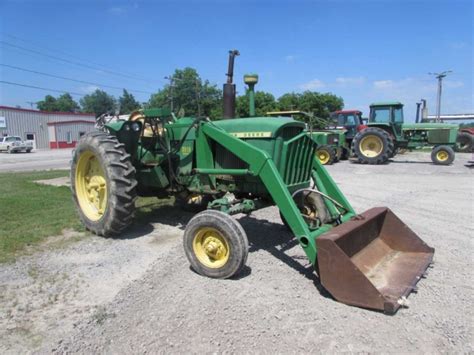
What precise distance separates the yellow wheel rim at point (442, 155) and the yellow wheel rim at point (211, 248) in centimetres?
1539

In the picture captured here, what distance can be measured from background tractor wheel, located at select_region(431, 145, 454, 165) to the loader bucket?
45.0 feet

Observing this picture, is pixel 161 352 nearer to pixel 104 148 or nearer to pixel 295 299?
pixel 295 299

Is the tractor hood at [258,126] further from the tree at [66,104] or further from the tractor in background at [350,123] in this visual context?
the tree at [66,104]

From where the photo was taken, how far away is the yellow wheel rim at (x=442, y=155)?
16531 millimetres

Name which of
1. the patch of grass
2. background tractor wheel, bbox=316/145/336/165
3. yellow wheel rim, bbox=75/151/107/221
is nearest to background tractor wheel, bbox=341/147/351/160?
background tractor wheel, bbox=316/145/336/165

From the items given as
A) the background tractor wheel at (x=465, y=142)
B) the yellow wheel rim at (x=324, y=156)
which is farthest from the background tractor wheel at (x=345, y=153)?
the background tractor wheel at (x=465, y=142)

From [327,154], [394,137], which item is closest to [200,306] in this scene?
[327,154]

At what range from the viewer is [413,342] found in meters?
2.84

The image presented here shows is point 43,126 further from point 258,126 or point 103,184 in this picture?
point 258,126

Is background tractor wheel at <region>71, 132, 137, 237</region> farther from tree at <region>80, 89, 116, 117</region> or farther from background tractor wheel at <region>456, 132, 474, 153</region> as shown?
tree at <region>80, 89, 116, 117</region>

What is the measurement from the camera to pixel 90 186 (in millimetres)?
5895

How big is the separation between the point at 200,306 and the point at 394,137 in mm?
16075

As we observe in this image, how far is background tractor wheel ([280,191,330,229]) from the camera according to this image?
490 centimetres

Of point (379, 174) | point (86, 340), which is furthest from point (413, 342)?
point (379, 174)
